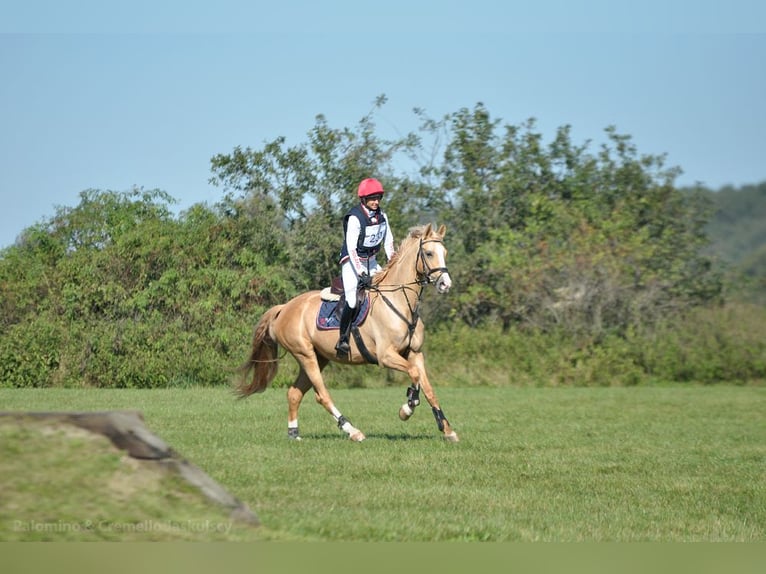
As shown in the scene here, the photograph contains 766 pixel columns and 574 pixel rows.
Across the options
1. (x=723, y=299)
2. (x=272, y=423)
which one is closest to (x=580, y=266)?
(x=723, y=299)

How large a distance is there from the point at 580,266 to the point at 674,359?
4.87m

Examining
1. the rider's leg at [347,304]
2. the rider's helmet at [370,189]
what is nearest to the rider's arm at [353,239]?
the rider's leg at [347,304]

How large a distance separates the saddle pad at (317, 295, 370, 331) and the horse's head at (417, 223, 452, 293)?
0.95 meters

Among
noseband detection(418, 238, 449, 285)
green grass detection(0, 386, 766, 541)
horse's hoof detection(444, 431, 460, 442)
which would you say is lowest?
green grass detection(0, 386, 766, 541)

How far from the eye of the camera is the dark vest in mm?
14047

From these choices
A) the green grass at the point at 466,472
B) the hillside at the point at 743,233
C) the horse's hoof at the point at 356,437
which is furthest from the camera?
the hillside at the point at 743,233

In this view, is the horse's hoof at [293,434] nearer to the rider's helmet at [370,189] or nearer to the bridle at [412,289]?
the bridle at [412,289]

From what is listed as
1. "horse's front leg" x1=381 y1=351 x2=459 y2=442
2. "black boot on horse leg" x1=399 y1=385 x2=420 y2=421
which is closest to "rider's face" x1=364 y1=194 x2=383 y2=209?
"horse's front leg" x1=381 y1=351 x2=459 y2=442

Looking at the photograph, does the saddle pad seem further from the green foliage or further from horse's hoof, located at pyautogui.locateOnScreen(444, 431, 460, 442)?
the green foliage

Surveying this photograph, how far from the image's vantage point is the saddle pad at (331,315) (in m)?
14.7

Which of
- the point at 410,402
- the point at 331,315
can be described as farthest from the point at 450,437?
the point at 331,315

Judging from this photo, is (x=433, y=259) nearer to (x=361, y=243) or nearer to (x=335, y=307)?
(x=361, y=243)

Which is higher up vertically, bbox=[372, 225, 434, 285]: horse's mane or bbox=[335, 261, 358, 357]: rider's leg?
bbox=[372, 225, 434, 285]: horse's mane

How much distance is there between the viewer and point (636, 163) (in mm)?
45875
